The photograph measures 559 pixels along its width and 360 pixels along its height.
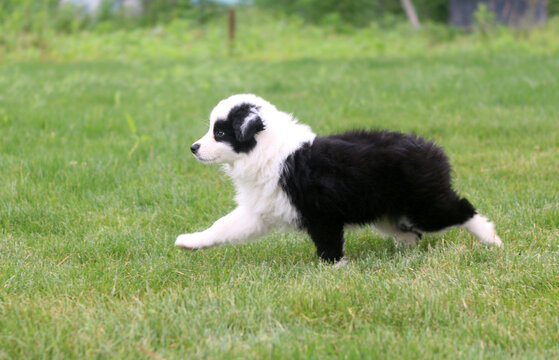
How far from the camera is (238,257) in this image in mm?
4004

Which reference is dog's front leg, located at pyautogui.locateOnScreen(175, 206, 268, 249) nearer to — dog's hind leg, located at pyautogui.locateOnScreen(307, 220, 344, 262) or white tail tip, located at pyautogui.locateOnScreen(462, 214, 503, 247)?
dog's hind leg, located at pyautogui.locateOnScreen(307, 220, 344, 262)

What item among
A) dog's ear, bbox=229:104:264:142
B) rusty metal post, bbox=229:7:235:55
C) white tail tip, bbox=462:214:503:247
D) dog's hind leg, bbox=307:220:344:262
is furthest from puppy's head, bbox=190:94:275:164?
rusty metal post, bbox=229:7:235:55

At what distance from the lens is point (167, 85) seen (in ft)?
36.8

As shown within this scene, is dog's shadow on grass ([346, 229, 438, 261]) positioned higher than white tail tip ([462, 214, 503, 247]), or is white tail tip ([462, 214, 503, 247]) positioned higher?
white tail tip ([462, 214, 503, 247])

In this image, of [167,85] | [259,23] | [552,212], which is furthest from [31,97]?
[259,23]

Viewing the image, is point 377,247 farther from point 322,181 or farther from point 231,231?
point 231,231

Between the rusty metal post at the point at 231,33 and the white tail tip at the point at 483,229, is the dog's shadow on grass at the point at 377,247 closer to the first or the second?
the white tail tip at the point at 483,229

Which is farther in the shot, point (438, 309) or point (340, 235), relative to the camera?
point (340, 235)

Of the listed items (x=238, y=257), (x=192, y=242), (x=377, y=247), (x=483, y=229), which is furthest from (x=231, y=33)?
(x=483, y=229)

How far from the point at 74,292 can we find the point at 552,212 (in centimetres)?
319

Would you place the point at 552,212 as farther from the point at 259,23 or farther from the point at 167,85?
the point at 259,23

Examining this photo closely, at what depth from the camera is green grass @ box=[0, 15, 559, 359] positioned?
8.87 ft

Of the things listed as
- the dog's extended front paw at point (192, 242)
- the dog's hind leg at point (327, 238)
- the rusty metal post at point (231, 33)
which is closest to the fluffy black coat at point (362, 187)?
the dog's hind leg at point (327, 238)

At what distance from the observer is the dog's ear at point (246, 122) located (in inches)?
148
